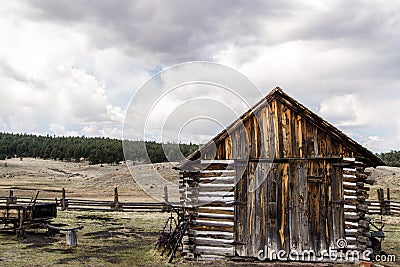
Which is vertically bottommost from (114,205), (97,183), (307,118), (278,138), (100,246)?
(100,246)

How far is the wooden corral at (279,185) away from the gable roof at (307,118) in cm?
3

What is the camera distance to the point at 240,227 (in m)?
13.2

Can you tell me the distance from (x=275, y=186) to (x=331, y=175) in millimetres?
1834

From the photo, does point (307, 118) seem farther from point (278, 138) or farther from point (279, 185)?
point (279, 185)

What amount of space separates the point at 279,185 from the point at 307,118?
2.36 meters

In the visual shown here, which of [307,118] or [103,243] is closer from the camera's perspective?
[307,118]

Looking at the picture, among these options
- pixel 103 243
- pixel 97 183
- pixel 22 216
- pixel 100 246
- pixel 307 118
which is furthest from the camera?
pixel 97 183

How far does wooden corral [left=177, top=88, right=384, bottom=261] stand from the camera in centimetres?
1300

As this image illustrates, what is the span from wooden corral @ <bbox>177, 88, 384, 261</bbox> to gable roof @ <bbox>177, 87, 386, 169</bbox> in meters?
0.03

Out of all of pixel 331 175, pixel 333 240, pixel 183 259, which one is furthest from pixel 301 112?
pixel 183 259

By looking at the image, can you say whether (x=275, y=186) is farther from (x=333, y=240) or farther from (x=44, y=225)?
(x=44, y=225)

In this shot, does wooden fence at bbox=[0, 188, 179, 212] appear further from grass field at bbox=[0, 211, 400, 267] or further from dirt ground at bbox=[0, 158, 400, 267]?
grass field at bbox=[0, 211, 400, 267]

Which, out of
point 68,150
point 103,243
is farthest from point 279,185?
point 68,150

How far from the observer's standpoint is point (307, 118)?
13.1 metres
